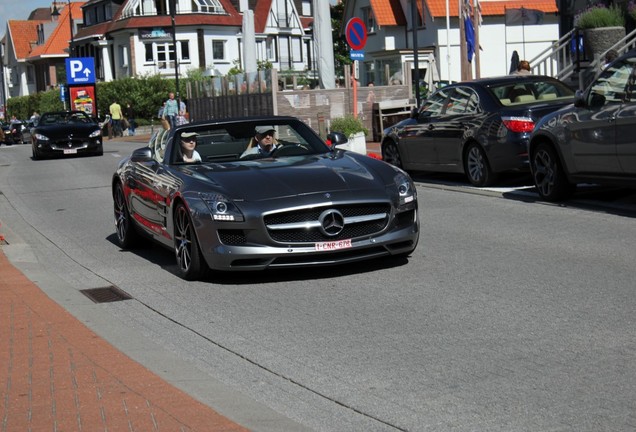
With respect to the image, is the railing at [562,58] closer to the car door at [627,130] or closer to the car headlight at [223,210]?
the car door at [627,130]

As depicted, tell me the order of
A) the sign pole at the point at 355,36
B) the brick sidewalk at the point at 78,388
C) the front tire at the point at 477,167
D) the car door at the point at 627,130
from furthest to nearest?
the sign pole at the point at 355,36 < the front tire at the point at 477,167 < the car door at the point at 627,130 < the brick sidewalk at the point at 78,388

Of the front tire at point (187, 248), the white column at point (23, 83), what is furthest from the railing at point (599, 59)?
the white column at point (23, 83)

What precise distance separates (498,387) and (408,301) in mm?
2382

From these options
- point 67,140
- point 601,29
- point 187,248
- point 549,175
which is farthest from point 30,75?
point 187,248

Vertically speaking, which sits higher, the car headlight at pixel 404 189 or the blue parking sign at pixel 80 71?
the blue parking sign at pixel 80 71

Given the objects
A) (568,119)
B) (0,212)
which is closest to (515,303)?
(568,119)

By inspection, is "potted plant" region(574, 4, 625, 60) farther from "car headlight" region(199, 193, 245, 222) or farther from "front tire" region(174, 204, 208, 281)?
"car headlight" region(199, 193, 245, 222)

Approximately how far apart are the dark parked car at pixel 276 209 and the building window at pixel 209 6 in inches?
3070

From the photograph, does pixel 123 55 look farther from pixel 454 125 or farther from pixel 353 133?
pixel 454 125

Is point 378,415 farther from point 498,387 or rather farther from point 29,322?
point 29,322

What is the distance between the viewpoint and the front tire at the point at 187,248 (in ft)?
29.5

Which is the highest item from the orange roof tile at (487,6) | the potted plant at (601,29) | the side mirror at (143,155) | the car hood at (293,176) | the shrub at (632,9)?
the orange roof tile at (487,6)

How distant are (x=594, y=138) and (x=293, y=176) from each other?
15.7 feet

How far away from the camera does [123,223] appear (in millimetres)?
11477
